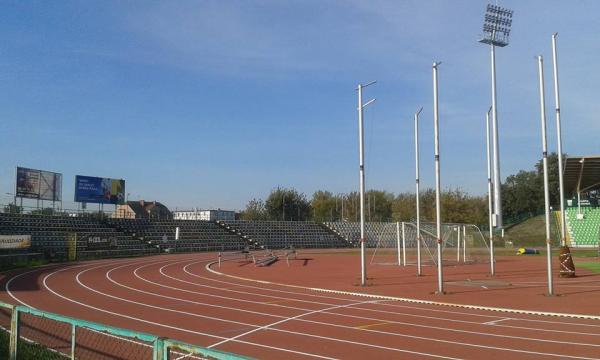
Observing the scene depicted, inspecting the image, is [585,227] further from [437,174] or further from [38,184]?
[38,184]

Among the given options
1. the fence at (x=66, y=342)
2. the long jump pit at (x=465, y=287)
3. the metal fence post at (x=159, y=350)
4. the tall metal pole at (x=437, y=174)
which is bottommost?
the long jump pit at (x=465, y=287)

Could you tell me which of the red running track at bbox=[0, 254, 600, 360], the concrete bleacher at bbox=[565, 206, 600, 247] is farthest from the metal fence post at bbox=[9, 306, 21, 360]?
the concrete bleacher at bbox=[565, 206, 600, 247]

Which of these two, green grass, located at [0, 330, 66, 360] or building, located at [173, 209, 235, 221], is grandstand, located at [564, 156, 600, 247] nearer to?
green grass, located at [0, 330, 66, 360]

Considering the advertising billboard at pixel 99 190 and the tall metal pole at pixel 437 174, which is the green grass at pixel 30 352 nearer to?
the tall metal pole at pixel 437 174

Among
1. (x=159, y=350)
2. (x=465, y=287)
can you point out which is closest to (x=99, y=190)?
(x=465, y=287)

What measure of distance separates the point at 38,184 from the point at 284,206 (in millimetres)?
49780

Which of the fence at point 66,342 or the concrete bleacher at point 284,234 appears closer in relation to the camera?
the fence at point 66,342

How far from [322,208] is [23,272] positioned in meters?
79.8

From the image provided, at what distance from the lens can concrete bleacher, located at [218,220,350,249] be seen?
202 ft

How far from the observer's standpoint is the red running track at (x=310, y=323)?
9516 millimetres

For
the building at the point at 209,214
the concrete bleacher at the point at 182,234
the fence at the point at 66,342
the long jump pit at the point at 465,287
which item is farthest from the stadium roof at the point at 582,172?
the building at the point at 209,214

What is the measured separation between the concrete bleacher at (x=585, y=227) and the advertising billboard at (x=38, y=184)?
49.8m

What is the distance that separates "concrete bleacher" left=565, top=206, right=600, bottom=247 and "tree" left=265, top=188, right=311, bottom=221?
45.8 metres

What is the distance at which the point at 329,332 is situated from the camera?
1130 centimetres
